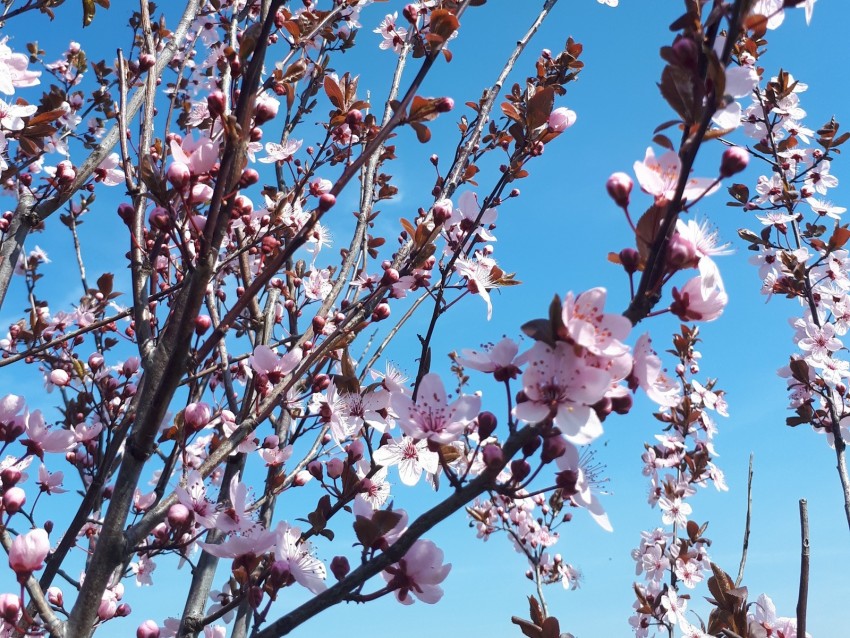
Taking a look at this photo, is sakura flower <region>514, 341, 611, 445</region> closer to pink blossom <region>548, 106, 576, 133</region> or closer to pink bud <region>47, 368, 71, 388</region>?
pink blossom <region>548, 106, 576, 133</region>

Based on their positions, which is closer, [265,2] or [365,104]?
[265,2]

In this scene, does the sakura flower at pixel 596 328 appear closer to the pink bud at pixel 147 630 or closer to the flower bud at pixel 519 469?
the flower bud at pixel 519 469

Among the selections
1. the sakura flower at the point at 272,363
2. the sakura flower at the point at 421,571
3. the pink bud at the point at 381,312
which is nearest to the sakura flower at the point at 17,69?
the sakura flower at the point at 272,363

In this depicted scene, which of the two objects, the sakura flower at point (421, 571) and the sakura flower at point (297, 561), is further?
the sakura flower at point (297, 561)

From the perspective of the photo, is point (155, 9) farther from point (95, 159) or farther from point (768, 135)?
point (768, 135)

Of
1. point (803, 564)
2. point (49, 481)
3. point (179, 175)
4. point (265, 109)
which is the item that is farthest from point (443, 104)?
point (49, 481)

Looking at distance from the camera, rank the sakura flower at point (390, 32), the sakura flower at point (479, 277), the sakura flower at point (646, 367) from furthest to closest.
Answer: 1. the sakura flower at point (390, 32)
2. the sakura flower at point (479, 277)
3. the sakura flower at point (646, 367)

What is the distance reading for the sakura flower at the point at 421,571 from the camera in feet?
3.94

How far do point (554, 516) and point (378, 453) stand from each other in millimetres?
4508

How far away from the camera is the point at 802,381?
3785 mm

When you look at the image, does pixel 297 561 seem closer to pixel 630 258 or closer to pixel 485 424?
pixel 485 424

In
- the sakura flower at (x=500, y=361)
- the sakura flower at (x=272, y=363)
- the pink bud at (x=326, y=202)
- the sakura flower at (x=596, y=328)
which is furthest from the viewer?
the sakura flower at (x=272, y=363)

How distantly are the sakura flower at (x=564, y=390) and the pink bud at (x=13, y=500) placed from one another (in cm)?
135

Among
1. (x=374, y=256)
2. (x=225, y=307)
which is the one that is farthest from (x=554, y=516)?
(x=225, y=307)
